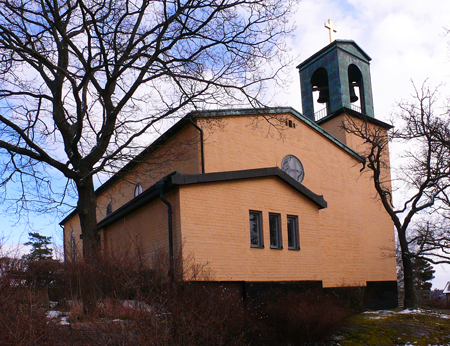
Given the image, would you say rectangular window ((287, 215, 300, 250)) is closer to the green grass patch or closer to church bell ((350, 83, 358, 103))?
the green grass patch

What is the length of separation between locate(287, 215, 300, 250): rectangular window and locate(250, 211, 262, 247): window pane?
1.54m

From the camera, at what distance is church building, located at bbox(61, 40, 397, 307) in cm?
1502

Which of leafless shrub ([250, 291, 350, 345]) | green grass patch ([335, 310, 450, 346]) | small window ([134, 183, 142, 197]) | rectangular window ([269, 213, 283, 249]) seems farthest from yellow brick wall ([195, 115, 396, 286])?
leafless shrub ([250, 291, 350, 345])

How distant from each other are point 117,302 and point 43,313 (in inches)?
83.1

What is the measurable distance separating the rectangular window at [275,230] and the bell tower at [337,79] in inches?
536

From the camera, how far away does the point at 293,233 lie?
17.6m

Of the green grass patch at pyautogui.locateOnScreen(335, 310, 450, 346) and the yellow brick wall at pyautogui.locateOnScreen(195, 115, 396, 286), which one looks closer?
the green grass patch at pyautogui.locateOnScreen(335, 310, 450, 346)

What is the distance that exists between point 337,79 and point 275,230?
50.0 ft

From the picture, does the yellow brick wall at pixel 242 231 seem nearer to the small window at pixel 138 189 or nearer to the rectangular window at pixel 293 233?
the rectangular window at pixel 293 233

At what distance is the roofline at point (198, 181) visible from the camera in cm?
1466

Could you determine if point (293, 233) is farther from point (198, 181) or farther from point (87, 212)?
point (87, 212)

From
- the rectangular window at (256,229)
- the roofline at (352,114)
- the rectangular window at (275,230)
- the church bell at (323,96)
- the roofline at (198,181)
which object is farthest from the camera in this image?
the church bell at (323,96)

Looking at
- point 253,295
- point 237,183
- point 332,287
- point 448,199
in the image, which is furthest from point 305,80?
point 253,295

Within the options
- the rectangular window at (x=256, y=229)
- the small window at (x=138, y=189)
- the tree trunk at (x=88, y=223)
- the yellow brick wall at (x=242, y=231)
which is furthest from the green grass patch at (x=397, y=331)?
the small window at (x=138, y=189)
